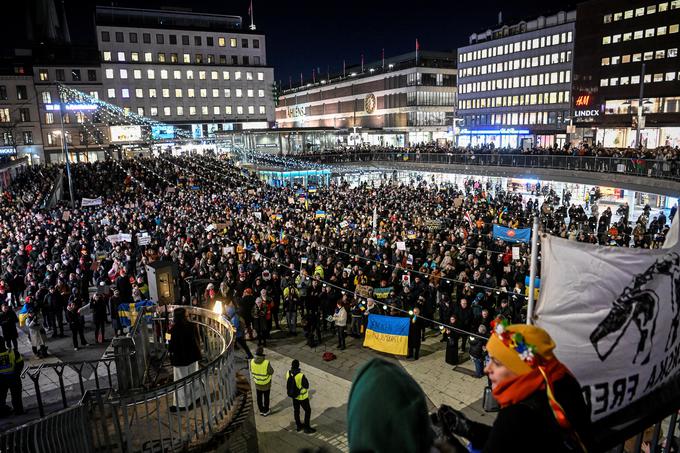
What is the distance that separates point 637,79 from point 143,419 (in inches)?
2652

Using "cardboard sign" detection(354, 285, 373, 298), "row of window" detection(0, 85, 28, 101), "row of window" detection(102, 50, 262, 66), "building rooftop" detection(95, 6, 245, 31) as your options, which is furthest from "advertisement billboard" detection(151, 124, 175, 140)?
"cardboard sign" detection(354, 285, 373, 298)

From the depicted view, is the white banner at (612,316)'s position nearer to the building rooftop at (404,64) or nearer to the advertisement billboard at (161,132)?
the advertisement billboard at (161,132)

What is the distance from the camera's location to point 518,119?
249 ft

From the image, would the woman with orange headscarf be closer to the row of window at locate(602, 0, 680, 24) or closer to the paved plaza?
the paved plaza

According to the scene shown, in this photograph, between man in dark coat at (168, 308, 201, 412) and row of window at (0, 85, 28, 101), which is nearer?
man in dark coat at (168, 308, 201, 412)

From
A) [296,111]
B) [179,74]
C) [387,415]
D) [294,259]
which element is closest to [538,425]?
[387,415]

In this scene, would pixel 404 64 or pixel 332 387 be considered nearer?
pixel 332 387

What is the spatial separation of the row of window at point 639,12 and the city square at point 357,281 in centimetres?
26

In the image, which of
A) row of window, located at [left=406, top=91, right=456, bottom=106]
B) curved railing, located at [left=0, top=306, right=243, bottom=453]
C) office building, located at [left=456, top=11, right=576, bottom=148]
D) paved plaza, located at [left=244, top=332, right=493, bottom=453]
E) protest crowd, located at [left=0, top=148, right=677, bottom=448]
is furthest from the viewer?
row of window, located at [left=406, top=91, right=456, bottom=106]

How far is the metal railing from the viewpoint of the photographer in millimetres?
25809

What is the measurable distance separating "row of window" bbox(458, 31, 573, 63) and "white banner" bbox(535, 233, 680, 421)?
74951 mm

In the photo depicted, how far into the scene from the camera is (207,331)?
9.73 meters

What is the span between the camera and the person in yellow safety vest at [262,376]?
9867 millimetres

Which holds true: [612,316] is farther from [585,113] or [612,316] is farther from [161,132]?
[161,132]
